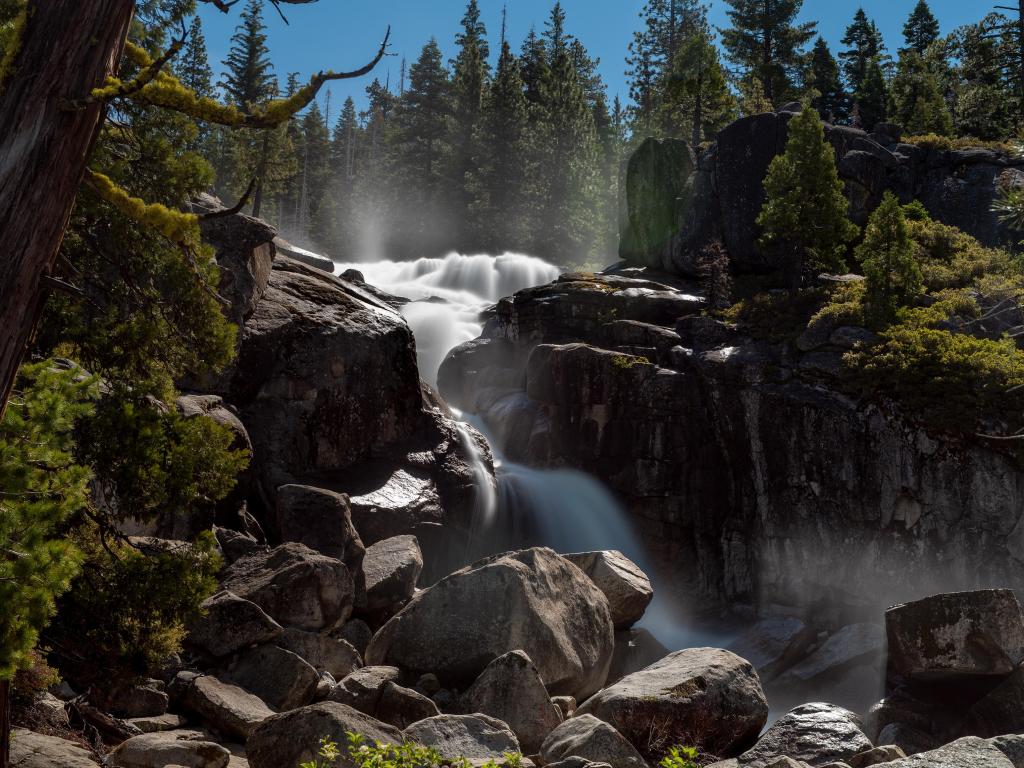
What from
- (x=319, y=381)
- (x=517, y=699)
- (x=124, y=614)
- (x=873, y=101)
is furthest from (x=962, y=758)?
(x=873, y=101)

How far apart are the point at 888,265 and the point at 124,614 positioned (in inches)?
884

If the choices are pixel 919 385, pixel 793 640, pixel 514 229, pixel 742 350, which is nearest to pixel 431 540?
pixel 793 640

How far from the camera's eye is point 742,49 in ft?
183

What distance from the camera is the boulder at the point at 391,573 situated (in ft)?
47.9

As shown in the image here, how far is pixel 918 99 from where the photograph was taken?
164 feet

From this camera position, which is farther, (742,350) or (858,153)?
(858,153)

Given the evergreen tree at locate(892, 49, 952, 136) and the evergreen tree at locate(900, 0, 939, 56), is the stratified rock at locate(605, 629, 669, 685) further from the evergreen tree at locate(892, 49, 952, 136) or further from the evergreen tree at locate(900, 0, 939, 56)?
the evergreen tree at locate(900, 0, 939, 56)

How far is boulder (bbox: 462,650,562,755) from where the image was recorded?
10.8m

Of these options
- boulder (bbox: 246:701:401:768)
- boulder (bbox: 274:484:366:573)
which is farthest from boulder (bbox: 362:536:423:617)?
boulder (bbox: 246:701:401:768)

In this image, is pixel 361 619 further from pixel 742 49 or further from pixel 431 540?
pixel 742 49

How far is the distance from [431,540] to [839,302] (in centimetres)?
1501

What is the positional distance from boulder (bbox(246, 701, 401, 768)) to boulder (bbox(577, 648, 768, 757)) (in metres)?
3.63

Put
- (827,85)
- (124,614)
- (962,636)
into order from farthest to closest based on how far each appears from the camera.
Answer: (827,85)
(962,636)
(124,614)

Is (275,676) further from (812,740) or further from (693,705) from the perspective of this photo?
(812,740)
